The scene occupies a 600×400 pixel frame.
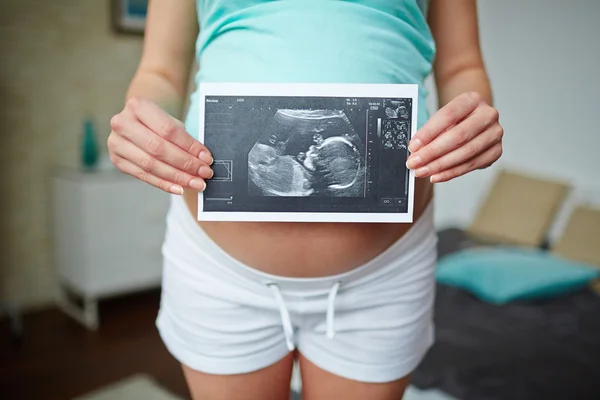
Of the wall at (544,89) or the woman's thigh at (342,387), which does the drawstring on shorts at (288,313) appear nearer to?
the woman's thigh at (342,387)

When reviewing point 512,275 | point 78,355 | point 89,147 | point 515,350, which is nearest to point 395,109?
point 515,350

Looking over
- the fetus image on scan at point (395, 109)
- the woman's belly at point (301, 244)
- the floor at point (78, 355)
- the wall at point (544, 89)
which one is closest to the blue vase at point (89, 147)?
the floor at point (78, 355)

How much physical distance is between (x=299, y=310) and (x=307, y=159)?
0.20 meters

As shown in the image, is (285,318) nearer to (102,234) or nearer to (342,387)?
(342,387)

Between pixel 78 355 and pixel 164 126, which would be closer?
pixel 164 126

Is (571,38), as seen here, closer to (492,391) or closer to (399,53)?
(492,391)

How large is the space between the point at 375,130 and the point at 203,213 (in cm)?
22

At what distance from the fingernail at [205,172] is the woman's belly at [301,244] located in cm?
7

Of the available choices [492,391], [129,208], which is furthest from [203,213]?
[129,208]

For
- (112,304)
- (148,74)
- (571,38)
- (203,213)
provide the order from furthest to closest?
(112,304) < (571,38) < (148,74) < (203,213)

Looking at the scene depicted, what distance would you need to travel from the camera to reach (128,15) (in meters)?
2.94

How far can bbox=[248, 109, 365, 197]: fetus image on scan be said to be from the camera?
64cm

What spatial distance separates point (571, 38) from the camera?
2.71 meters

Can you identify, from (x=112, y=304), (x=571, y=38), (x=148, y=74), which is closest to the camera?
(x=148, y=74)
